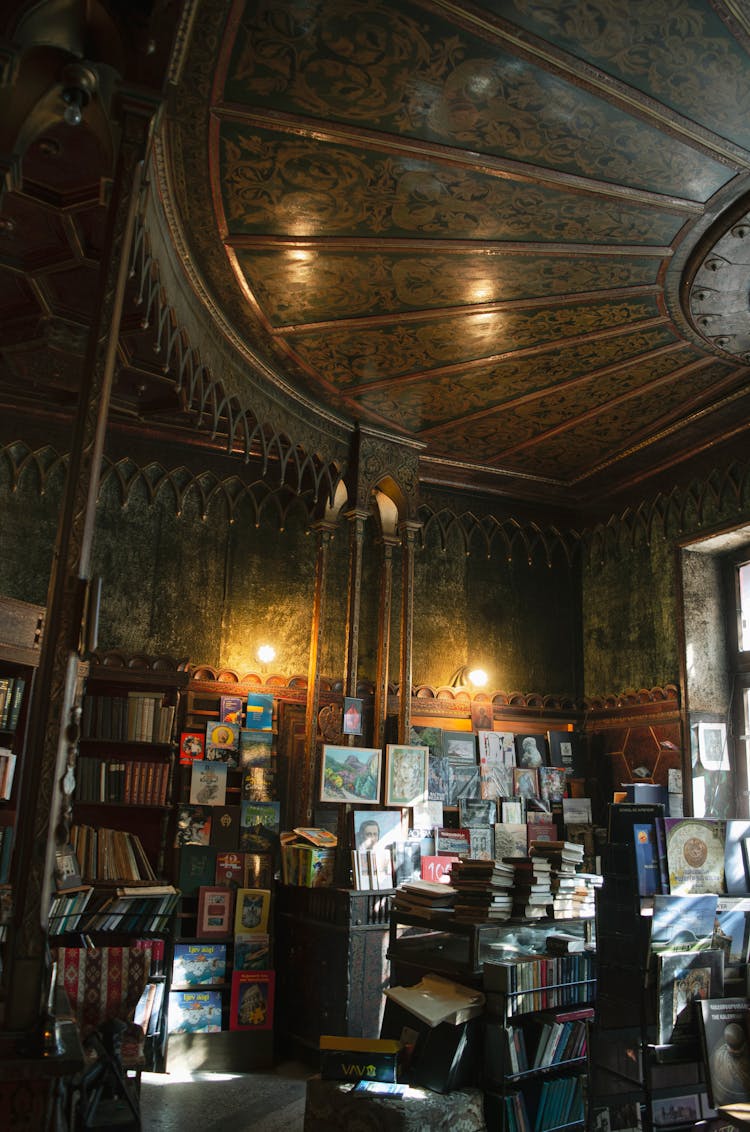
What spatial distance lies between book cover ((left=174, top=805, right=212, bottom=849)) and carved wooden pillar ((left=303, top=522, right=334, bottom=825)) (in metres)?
0.79

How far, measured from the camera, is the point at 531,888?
4586 mm

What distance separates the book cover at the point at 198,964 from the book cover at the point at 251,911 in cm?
21

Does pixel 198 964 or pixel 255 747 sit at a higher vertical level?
pixel 255 747

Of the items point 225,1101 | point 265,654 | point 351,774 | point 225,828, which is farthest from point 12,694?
point 225,1101

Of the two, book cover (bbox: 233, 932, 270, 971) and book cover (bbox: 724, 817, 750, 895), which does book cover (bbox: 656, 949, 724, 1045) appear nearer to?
book cover (bbox: 724, 817, 750, 895)

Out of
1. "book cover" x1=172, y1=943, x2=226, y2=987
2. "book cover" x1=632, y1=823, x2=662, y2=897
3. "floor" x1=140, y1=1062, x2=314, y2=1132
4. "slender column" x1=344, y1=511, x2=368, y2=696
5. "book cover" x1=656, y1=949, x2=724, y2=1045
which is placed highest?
"slender column" x1=344, y1=511, x2=368, y2=696

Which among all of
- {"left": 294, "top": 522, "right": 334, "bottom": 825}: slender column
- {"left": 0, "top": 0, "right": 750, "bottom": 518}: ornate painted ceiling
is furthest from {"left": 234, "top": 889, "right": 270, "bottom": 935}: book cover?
{"left": 0, "top": 0, "right": 750, "bottom": 518}: ornate painted ceiling

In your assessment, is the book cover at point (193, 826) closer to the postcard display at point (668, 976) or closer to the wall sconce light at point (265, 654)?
the wall sconce light at point (265, 654)

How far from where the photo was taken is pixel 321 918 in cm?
671

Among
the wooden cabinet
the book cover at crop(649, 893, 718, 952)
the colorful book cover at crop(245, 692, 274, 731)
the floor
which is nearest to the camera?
the book cover at crop(649, 893, 718, 952)

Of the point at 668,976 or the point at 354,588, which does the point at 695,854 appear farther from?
the point at 354,588

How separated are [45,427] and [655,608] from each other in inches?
224

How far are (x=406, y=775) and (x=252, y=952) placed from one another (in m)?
1.84

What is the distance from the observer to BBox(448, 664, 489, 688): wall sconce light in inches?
338
